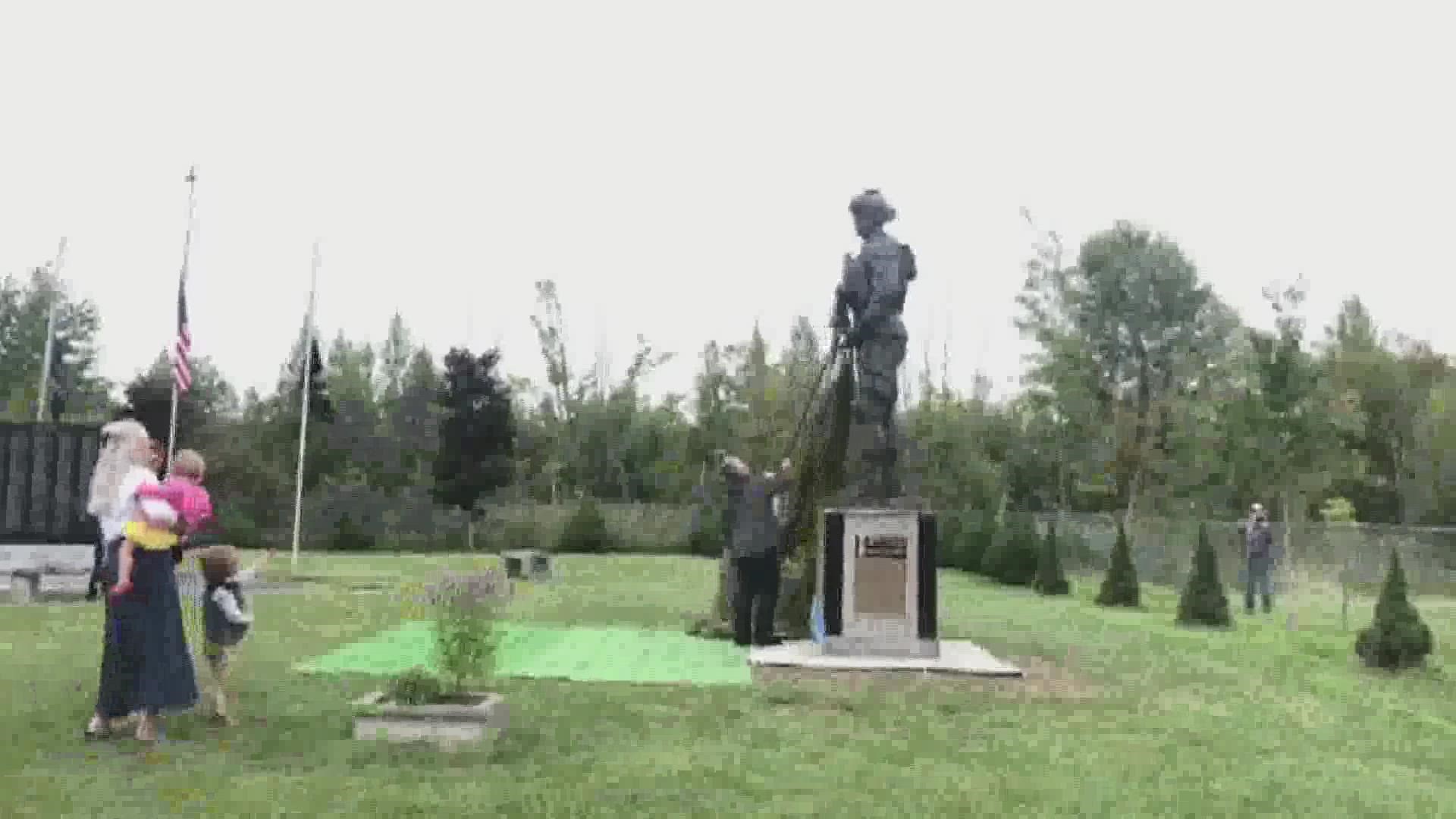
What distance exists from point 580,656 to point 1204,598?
9.72 metres

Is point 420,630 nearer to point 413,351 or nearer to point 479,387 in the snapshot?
point 479,387

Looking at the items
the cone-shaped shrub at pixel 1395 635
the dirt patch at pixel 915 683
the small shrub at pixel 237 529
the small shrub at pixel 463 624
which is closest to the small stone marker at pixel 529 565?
the dirt patch at pixel 915 683

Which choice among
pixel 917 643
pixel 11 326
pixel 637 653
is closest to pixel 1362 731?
pixel 917 643

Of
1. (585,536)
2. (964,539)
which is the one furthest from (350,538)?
(964,539)

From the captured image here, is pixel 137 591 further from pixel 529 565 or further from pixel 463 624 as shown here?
pixel 529 565

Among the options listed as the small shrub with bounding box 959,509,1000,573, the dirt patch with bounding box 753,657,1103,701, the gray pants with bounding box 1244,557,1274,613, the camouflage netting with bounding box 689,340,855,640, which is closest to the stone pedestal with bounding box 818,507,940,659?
the dirt patch with bounding box 753,657,1103,701

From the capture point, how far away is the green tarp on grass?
10469mm

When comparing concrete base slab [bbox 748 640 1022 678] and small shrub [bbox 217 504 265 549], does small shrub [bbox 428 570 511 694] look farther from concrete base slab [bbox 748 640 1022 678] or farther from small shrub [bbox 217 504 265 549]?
small shrub [bbox 217 504 265 549]

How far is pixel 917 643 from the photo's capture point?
11.3 meters

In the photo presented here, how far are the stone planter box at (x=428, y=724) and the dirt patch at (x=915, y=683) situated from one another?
3.08 metres

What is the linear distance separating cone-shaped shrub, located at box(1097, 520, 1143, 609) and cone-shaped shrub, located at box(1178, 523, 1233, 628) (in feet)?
9.12

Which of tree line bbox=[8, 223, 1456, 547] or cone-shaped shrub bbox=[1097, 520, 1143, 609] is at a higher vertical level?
tree line bbox=[8, 223, 1456, 547]

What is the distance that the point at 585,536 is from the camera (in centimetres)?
3425

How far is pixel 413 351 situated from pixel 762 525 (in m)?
44.2
